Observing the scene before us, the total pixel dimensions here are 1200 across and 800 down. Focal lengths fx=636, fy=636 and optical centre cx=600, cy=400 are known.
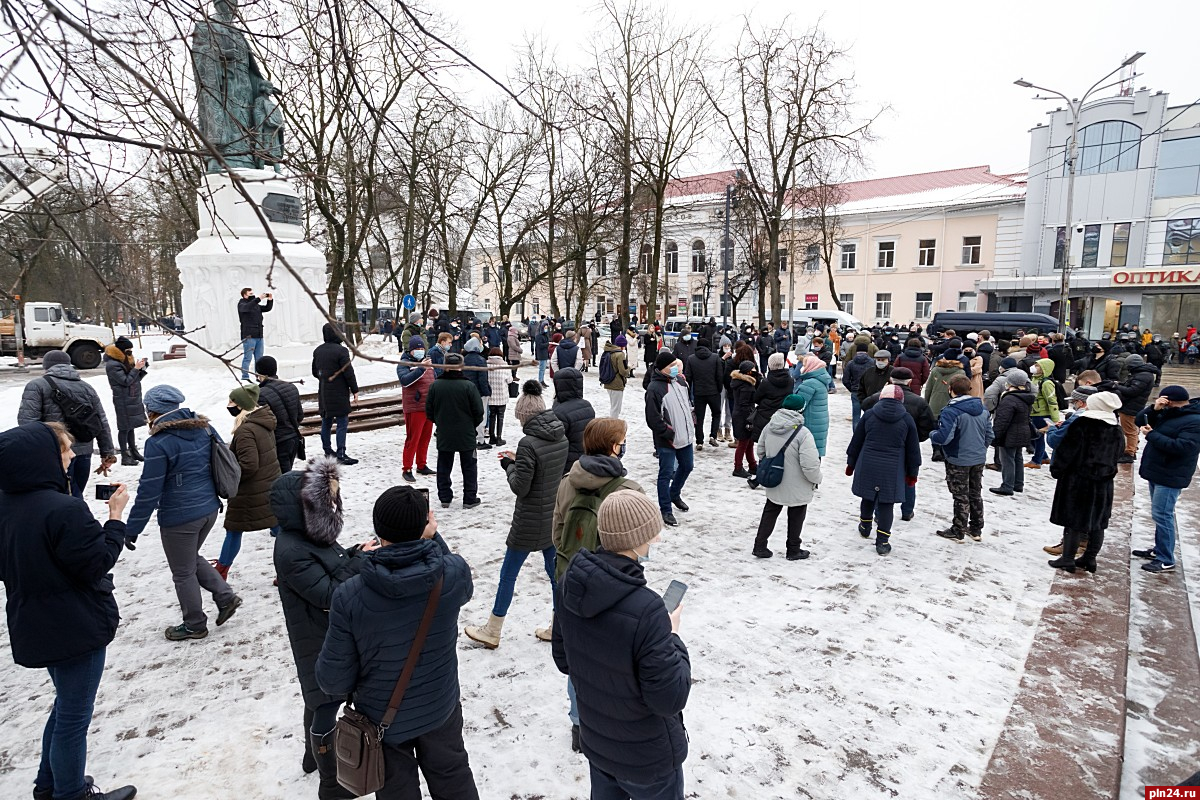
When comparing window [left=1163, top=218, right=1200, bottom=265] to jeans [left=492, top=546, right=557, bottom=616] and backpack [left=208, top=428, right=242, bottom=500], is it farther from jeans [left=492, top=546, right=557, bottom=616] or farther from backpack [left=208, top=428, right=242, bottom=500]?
backpack [left=208, top=428, right=242, bottom=500]

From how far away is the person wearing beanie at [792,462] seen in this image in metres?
5.70

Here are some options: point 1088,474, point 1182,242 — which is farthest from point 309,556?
point 1182,242

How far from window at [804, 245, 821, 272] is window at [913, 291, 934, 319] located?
6423 millimetres

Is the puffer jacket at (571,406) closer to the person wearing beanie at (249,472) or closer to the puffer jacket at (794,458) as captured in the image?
the puffer jacket at (794,458)

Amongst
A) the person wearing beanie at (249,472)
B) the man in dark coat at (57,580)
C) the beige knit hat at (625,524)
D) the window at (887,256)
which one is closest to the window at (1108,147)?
the window at (887,256)

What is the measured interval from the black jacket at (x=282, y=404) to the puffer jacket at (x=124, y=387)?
350cm

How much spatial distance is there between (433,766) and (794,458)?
4.11 m

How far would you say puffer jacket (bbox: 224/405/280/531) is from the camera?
15.8ft

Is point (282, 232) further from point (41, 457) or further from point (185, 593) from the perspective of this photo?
point (41, 457)

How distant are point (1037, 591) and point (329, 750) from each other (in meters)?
5.57

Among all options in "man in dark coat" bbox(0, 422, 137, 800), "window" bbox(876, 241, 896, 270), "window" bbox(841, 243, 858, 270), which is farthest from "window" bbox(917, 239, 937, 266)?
"man in dark coat" bbox(0, 422, 137, 800)

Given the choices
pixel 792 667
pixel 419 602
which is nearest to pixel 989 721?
pixel 792 667

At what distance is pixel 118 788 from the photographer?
311 cm

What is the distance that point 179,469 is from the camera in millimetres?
4172
